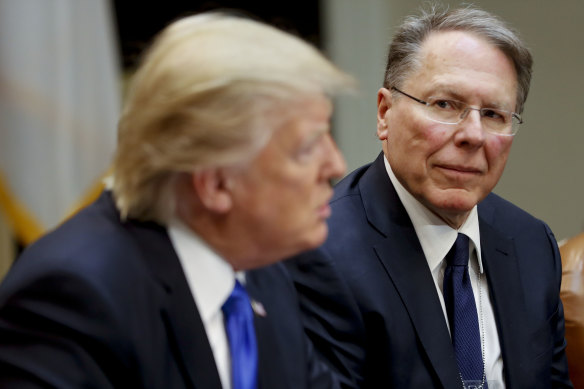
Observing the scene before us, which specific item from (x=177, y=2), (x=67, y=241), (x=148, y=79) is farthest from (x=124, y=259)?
(x=177, y=2)

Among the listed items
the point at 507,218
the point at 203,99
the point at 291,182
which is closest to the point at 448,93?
the point at 507,218

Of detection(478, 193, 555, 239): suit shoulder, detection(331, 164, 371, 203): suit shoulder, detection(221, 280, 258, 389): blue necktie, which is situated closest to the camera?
detection(221, 280, 258, 389): blue necktie

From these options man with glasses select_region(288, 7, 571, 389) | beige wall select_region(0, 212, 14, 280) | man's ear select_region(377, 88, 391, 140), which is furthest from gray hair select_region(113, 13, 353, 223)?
beige wall select_region(0, 212, 14, 280)

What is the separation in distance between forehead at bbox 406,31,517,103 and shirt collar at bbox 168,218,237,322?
0.86 metres

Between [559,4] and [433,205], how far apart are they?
2518 mm

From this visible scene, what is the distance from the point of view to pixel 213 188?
1226 mm

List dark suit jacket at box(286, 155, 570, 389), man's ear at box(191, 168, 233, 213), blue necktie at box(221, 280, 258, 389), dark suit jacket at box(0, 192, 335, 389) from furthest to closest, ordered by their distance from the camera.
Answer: dark suit jacket at box(286, 155, 570, 389) → blue necktie at box(221, 280, 258, 389) → man's ear at box(191, 168, 233, 213) → dark suit jacket at box(0, 192, 335, 389)

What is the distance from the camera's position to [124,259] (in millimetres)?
1205

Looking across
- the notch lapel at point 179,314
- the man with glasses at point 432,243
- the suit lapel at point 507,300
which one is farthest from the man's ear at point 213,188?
the suit lapel at point 507,300

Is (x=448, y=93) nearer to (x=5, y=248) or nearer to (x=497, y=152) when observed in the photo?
(x=497, y=152)

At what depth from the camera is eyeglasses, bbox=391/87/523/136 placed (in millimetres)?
1918

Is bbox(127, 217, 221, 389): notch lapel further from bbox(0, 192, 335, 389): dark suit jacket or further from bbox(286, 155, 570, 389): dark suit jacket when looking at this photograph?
bbox(286, 155, 570, 389): dark suit jacket

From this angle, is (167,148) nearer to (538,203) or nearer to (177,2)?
(177,2)

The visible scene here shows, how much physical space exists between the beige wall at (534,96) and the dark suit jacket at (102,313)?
107 inches
